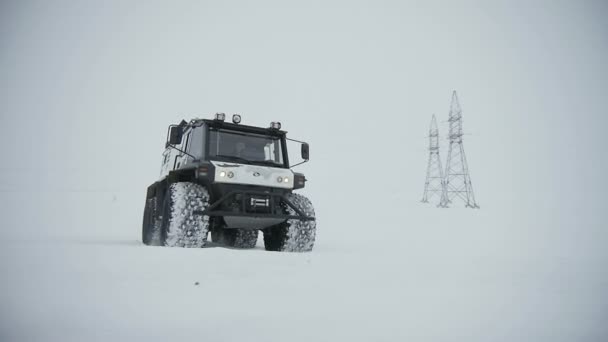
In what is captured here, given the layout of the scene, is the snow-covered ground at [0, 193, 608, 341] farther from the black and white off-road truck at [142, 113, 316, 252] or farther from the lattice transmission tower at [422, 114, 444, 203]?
A: the lattice transmission tower at [422, 114, 444, 203]

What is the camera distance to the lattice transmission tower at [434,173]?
3306 cm

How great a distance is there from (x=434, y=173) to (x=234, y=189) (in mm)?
32111

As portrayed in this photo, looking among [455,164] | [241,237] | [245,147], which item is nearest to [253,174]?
[245,147]

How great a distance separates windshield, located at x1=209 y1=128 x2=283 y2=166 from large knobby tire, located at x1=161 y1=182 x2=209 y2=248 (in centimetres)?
90

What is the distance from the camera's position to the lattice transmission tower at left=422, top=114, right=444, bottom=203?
3306 cm

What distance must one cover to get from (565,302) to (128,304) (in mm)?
3675

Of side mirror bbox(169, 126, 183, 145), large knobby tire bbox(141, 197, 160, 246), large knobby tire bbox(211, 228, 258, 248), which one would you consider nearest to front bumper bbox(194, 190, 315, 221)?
side mirror bbox(169, 126, 183, 145)

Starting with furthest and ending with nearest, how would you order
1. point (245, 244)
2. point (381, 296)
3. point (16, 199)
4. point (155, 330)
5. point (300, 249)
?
point (16, 199) → point (245, 244) → point (300, 249) → point (381, 296) → point (155, 330)

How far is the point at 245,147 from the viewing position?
7086 millimetres

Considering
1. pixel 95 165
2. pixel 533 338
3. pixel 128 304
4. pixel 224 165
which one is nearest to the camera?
pixel 533 338

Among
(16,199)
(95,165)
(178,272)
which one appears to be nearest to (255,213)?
(178,272)

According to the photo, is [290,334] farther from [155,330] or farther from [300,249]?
[300,249]

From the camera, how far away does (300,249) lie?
6.70 m

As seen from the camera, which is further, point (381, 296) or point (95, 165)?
point (95, 165)
